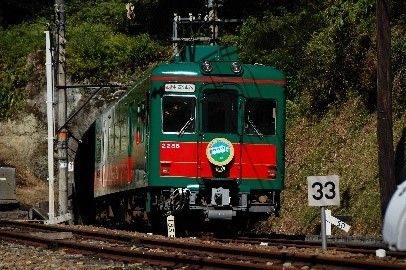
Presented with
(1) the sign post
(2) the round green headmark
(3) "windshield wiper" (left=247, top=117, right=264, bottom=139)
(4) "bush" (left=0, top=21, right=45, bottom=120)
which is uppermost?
(4) "bush" (left=0, top=21, right=45, bottom=120)

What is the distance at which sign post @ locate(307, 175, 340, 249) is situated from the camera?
15609 millimetres

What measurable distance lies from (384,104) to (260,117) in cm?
233

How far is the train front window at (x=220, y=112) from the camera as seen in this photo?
64.9 ft

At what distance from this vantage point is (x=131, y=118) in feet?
72.2

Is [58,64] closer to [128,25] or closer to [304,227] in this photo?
[304,227]

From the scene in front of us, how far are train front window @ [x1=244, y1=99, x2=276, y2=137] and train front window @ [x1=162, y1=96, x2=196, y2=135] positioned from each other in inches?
41.2

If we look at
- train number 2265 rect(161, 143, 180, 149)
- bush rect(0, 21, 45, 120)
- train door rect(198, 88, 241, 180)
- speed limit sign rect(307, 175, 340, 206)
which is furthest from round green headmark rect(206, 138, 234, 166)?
bush rect(0, 21, 45, 120)

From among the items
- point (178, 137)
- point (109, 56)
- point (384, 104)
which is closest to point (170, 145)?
point (178, 137)

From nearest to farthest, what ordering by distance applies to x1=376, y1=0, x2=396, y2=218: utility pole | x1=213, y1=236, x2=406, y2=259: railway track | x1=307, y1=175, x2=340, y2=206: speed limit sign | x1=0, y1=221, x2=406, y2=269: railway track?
1. x1=0, y1=221, x2=406, y2=269: railway track
2. x1=307, y1=175, x2=340, y2=206: speed limit sign
3. x1=213, y1=236, x2=406, y2=259: railway track
4. x1=376, y1=0, x2=396, y2=218: utility pole

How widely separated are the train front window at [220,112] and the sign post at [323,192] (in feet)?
13.9

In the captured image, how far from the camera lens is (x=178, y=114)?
1983cm

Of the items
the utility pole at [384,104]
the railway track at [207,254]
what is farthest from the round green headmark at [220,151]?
the utility pole at [384,104]

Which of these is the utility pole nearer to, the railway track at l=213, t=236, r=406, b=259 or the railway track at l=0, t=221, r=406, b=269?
the railway track at l=213, t=236, r=406, b=259

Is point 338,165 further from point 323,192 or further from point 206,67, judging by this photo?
point 323,192
